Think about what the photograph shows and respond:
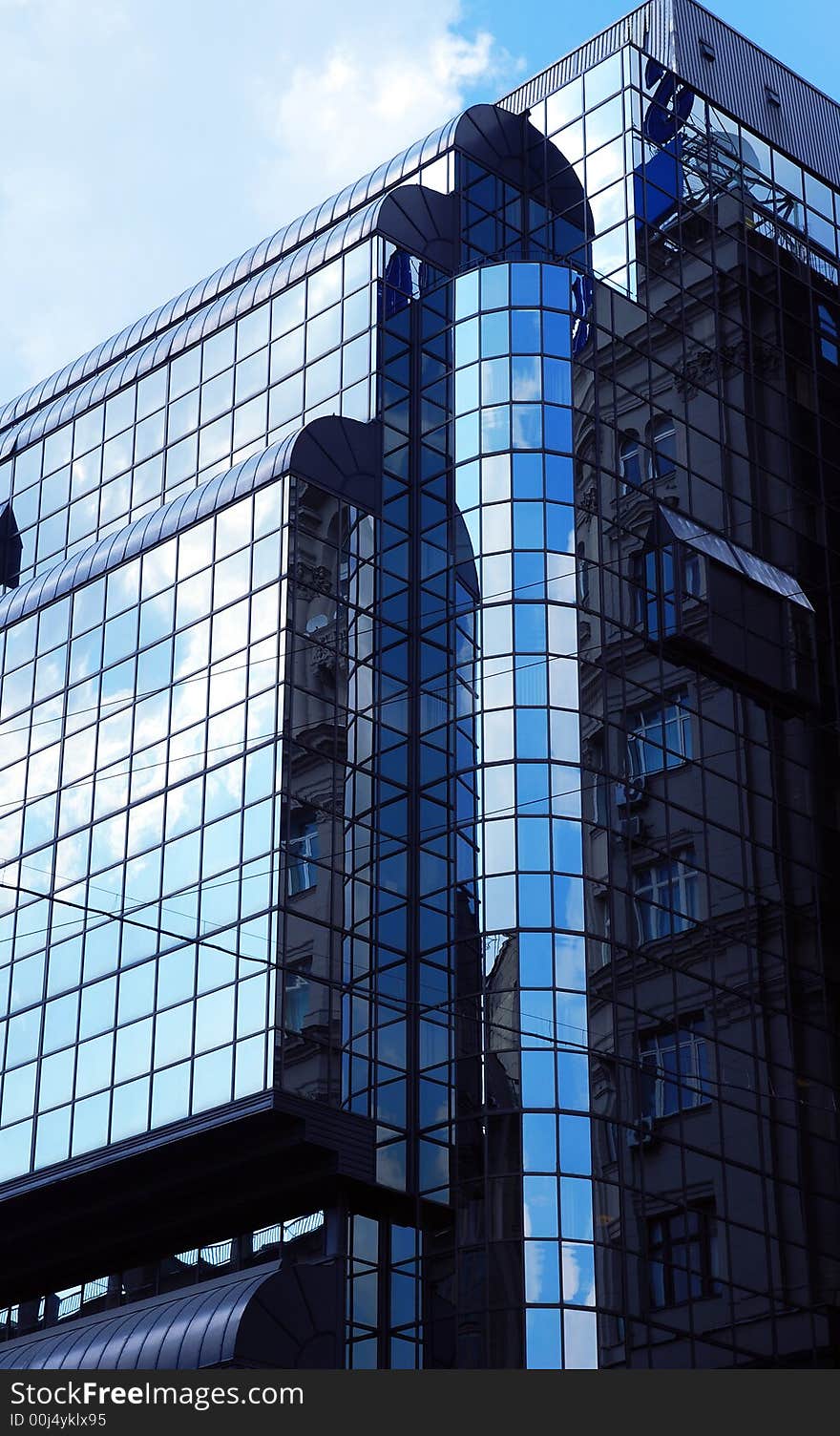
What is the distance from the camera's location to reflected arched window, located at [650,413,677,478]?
54406 mm

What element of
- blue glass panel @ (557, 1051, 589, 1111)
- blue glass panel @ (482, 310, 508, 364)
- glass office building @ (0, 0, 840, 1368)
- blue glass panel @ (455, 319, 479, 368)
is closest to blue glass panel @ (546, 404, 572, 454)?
glass office building @ (0, 0, 840, 1368)

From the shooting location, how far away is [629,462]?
5356cm

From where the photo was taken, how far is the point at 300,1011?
45469 millimetres

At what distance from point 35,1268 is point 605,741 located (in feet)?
56.5

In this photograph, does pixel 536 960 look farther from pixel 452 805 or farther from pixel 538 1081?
pixel 452 805

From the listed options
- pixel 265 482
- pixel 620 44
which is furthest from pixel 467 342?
pixel 620 44

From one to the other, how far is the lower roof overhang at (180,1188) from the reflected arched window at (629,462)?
53.8 feet

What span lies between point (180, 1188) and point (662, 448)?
20707 mm

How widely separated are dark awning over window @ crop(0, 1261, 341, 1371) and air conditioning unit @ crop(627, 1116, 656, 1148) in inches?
255

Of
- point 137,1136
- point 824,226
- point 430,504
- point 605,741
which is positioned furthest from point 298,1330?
point 824,226

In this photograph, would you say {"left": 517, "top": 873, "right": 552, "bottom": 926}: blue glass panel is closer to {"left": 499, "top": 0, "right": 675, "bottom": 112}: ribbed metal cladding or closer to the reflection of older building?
the reflection of older building

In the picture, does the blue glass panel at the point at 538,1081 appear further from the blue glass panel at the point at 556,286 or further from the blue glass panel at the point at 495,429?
the blue glass panel at the point at 556,286

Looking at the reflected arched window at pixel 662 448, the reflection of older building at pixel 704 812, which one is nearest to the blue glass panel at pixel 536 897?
the reflection of older building at pixel 704 812

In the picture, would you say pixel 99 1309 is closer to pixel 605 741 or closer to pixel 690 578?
pixel 605 741
